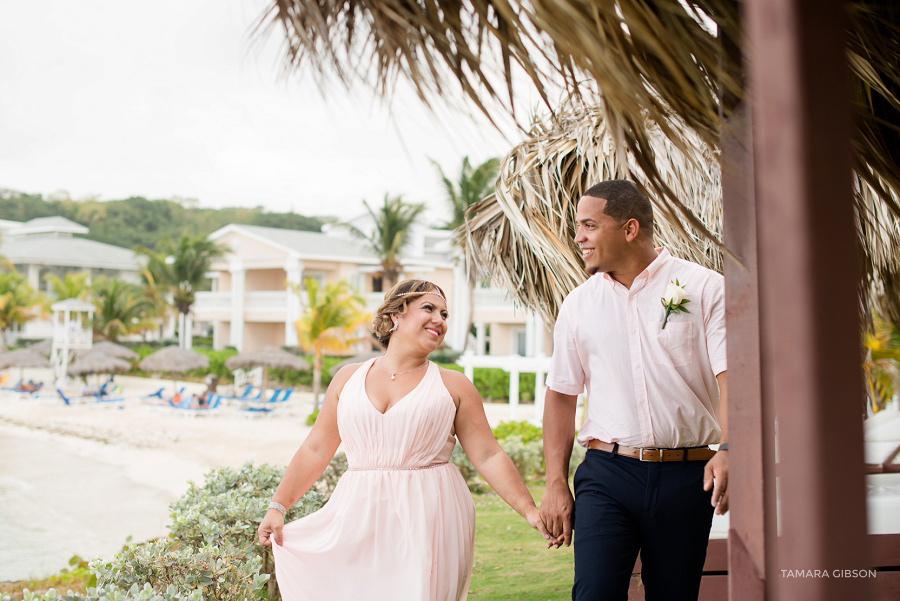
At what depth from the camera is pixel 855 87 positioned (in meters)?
2.25

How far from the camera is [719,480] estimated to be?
294 cm

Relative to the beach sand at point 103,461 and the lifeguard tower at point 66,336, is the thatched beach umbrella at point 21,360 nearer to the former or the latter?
the lifeguard tower at point 66,336

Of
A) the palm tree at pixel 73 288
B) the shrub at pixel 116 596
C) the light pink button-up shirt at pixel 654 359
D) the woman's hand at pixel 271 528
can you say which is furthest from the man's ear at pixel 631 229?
the palm tree at pixel 73 288

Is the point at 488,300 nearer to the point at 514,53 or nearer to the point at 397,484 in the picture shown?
the point at 397,484

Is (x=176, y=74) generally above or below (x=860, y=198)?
above

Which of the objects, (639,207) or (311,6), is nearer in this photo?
(311,6)

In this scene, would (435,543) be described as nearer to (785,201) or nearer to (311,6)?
(311,6)

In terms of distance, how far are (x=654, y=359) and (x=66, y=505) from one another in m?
18.2

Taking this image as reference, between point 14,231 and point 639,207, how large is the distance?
96.1 m

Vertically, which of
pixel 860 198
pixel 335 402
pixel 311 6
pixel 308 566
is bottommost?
pixel 308 566

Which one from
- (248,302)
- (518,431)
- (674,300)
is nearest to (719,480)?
(674,300)

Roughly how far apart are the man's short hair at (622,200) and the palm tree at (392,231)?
4476 cm

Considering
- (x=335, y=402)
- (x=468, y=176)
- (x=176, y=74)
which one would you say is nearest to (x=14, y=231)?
(x=176, y=74)

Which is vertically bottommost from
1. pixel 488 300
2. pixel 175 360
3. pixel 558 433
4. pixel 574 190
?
pixel 558 433
